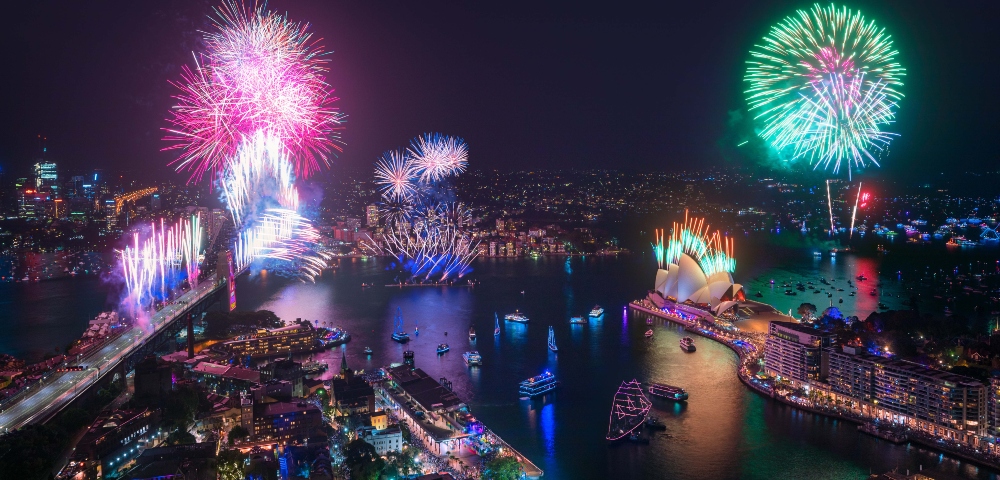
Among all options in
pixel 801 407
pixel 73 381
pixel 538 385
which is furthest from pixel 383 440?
pixel 801 407

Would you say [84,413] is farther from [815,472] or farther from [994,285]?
[994,285]

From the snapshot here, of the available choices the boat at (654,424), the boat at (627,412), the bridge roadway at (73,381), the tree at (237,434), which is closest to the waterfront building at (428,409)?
the boat at (627,412)

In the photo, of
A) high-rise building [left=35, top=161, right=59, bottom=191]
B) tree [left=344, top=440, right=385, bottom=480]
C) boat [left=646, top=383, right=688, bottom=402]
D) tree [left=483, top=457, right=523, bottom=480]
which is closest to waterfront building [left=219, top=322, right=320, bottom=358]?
tree [left=344, top=440, right=385, bottom=480]

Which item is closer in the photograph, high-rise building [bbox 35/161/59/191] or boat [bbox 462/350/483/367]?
boat [bbox 462/350/483/367]

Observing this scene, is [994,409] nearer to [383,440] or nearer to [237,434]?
[383,440]

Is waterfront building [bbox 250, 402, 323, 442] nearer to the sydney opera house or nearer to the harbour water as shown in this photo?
the harbour water

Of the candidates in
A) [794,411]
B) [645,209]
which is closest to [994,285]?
[794,411]
